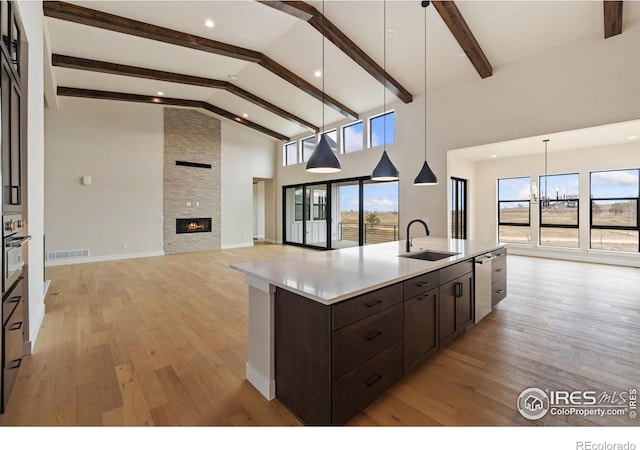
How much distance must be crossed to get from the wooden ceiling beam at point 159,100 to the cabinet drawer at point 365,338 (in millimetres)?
8029

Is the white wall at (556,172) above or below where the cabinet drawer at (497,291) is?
above

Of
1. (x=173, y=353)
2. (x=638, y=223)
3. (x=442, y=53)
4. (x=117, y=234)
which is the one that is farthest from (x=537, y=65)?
(x=117, y=234)

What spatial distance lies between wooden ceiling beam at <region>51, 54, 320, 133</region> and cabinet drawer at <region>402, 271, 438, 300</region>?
6.55 m

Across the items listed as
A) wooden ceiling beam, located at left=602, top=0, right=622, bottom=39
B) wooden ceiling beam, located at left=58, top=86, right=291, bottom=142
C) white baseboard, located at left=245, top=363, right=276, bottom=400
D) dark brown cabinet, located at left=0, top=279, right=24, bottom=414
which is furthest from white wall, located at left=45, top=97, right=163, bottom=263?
wooden ceiling beam, located at left=602, top=0, right=622, bottom=39

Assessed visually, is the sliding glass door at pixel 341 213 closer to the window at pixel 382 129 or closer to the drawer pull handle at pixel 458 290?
the window at pixel 382 129

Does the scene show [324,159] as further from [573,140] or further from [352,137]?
[573,140]

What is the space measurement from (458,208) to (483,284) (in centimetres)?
451

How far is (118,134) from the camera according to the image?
7.35 meters

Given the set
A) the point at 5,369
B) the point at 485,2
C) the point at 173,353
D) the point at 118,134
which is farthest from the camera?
the point at 118,134

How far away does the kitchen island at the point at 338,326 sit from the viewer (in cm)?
155

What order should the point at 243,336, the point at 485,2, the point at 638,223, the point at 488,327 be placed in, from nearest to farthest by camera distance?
the point at 243,336, the point at 488,327, the point at 485,2, the point at 638,223

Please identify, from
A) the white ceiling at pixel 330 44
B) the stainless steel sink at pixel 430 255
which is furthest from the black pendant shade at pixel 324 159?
the white ceiling at pixel 330 44
